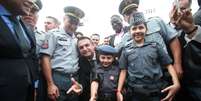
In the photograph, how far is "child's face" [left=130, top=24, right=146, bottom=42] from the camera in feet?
8.40

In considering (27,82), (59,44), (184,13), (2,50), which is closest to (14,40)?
(2,50)

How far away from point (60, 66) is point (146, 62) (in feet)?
2.92

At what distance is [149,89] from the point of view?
2.43 m

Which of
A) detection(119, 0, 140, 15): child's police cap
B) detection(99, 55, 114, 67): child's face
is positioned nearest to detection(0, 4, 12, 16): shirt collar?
detection(99, 55, 114, 67): child's face

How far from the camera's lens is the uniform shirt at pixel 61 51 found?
115 inches

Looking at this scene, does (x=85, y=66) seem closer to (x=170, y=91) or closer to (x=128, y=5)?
(x=128, y=5)

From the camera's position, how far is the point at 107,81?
2.94m

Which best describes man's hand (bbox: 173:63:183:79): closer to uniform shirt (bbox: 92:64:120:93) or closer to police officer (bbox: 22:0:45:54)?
uniform shirt (bbox: 92:64:120:93)

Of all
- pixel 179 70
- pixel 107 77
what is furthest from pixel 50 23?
pixel 179 70

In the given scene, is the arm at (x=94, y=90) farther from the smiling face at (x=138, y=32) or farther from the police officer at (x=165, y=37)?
the smiling face at (x=138, y=32)

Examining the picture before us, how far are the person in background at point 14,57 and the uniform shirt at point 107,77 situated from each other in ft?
4.50

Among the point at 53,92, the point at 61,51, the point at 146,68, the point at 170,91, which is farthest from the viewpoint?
the point at 61,51

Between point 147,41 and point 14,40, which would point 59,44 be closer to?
point 147,41

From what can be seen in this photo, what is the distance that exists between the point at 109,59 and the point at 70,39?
0.46 metres
